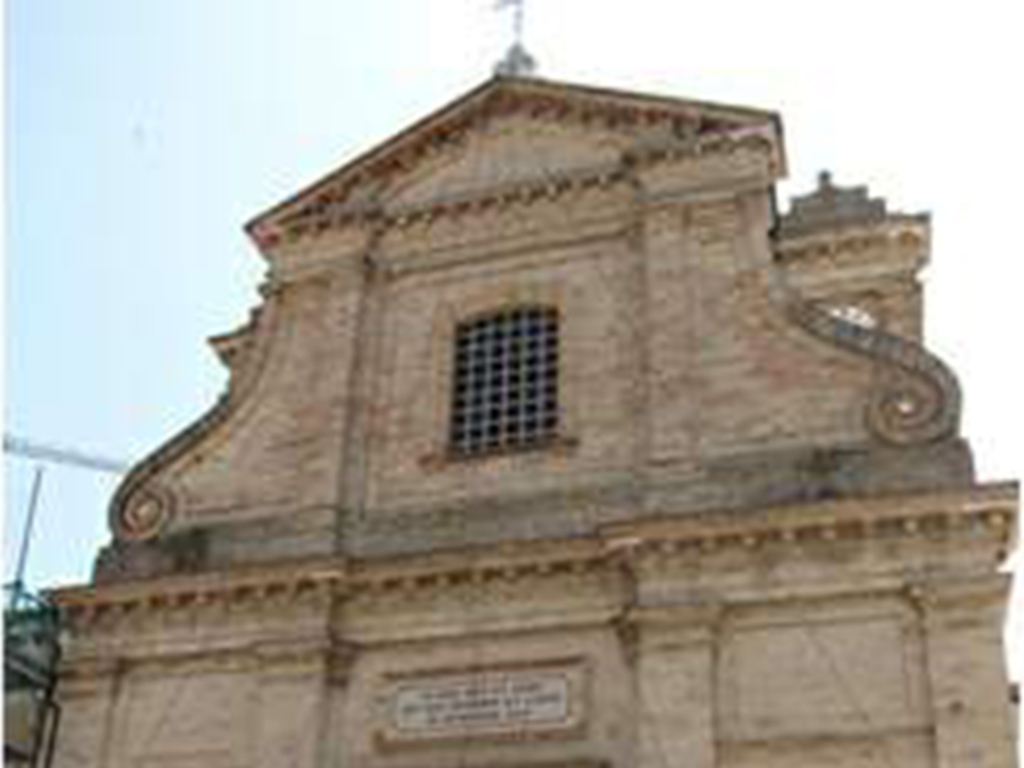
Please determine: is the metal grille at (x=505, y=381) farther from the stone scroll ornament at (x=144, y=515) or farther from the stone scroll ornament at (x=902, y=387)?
the stone scroll ornament at (x=144, y=515)

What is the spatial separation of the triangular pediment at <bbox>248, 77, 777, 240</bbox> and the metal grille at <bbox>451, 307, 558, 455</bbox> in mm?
1728

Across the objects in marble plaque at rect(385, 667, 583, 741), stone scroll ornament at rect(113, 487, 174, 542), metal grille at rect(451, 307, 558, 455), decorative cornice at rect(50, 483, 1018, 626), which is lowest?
marble plaque at rect(385, 667, 583, 741)

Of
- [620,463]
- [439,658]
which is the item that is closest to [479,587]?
[439,658]

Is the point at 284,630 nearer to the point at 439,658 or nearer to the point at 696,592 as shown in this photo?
the point at 439,658

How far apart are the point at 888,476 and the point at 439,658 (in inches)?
172

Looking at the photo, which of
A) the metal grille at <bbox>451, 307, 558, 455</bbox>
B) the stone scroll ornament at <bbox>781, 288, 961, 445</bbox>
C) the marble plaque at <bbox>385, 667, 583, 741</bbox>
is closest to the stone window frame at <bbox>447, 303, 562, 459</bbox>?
the metal grille at <bbox>451, 307, 558, 455</bbox>

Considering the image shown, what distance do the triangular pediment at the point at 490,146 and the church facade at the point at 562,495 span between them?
4 cm

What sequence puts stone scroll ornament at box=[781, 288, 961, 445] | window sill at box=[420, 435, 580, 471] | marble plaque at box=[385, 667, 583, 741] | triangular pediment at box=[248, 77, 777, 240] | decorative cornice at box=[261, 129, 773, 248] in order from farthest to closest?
triangular pediment at box=[248, 77, 777, 240] → decorative cornice at box=[261, 129, 773, 248] → window sill at box=[420, 435, 580, 471] → stone scroll ornament at box=[781, 288, 961, 445] → marble plaque at box=[385, 667, 583, 741]

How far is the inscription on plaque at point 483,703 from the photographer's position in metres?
15.1

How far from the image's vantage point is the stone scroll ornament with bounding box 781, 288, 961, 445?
1518 centimetres

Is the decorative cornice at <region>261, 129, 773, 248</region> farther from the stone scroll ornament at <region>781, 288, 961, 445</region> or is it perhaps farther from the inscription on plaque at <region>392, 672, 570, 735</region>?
the inscription on plaque at <region>392, 672, 570, 735</region>

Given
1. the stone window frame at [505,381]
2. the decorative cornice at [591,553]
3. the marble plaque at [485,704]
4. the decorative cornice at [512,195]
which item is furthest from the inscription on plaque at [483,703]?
the decorative cornice at [512,195]

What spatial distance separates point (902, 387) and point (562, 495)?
330 cm

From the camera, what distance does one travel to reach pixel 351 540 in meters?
16.9
